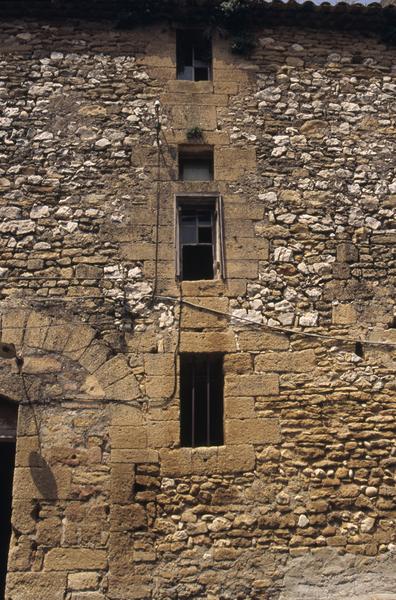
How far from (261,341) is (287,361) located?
15.1 inches

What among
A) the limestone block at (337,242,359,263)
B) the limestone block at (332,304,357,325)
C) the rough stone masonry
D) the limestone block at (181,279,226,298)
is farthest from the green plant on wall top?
the limestone block at (332,304,357,325)

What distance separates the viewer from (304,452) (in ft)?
22.8

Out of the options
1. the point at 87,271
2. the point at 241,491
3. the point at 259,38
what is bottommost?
the point at 241,491

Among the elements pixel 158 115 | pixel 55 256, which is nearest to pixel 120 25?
pixel 158 115

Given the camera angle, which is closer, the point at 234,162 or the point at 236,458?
the point at 236,458

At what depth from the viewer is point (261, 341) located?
732 cm

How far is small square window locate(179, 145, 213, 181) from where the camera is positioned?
813cm

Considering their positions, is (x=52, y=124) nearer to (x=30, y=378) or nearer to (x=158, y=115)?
(x=158, y=115)

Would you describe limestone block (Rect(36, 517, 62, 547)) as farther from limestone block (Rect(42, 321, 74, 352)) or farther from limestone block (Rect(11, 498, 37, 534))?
limestone block (Rect(42, 321, 74, 352))

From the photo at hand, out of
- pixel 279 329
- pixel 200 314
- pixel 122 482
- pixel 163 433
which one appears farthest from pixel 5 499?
pixel 279 329

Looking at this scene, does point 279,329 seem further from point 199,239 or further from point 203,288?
point 199,239

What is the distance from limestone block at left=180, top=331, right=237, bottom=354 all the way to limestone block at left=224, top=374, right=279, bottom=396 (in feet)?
1.20

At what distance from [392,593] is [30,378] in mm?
4603

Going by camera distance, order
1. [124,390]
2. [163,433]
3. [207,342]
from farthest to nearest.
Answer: [207,342], [124,390], [163,433]
